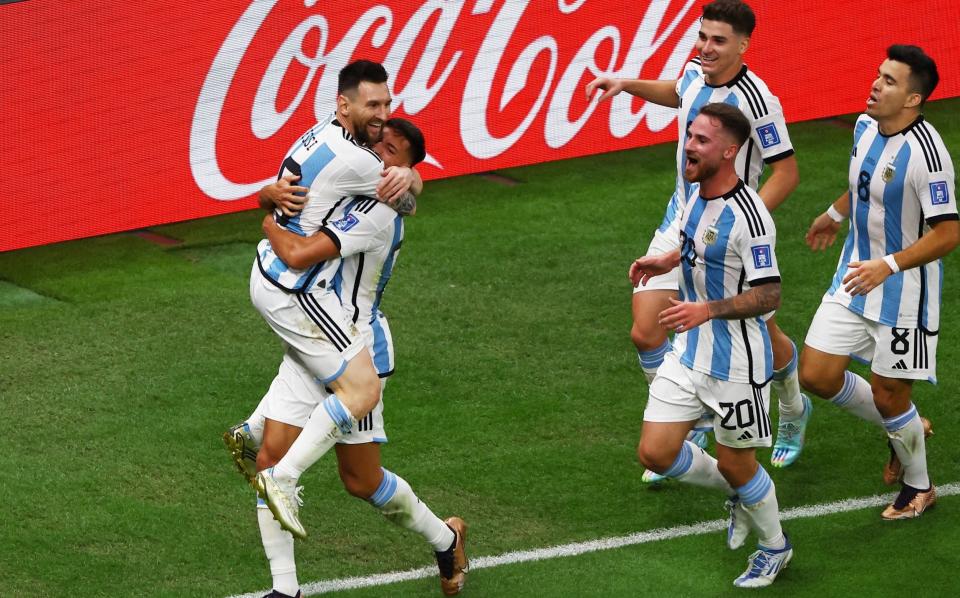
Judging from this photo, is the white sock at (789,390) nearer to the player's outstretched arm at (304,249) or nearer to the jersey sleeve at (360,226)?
the jersey sleeve at (360,226)

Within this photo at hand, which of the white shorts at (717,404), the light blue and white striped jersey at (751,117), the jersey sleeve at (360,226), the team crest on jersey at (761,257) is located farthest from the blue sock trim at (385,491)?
the light blue and white striped jersey at (751,117)

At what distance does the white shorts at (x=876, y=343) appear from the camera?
6742 millimetres

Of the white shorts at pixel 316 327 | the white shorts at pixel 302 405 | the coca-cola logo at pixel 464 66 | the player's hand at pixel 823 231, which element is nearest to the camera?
the white shorts at pixel 316 327

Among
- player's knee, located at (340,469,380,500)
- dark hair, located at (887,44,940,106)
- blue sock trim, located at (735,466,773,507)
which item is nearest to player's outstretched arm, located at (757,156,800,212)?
dark hair, located at (887,44,940,106)

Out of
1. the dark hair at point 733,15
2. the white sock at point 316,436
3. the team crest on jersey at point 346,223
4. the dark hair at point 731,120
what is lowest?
the white sock at point 316,436

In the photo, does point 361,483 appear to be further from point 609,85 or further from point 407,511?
point 609,85

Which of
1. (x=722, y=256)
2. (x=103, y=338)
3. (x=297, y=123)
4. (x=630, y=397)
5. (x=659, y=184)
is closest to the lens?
(x=722, y=256)

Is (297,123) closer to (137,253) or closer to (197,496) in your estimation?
(137,253)

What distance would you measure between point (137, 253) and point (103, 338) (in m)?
1.61

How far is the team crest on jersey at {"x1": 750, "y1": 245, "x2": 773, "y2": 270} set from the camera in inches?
231

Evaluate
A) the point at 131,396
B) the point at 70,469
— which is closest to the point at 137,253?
the point at 131,396

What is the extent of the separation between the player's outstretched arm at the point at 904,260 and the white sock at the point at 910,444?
746mm

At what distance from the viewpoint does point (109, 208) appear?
10.4m

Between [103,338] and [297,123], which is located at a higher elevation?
[297,123]
